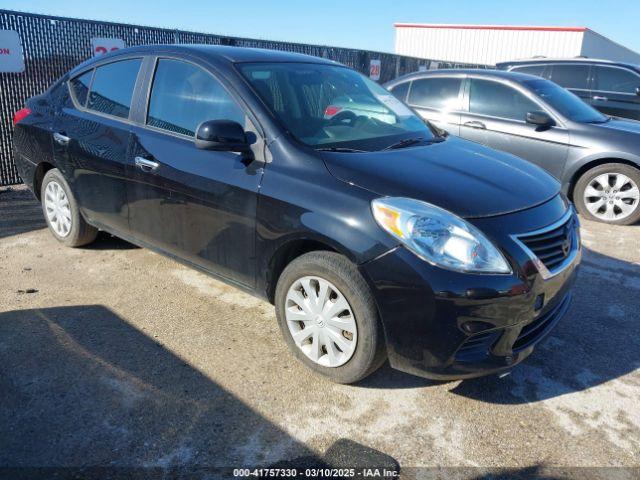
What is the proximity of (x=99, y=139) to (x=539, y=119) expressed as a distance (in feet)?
15.8

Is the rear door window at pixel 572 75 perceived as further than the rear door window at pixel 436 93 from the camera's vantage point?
Yes

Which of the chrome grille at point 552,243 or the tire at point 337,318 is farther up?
the chrome grille at point 552,243

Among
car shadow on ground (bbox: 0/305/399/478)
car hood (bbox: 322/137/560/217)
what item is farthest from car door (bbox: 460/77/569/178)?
car shadow on ground (bbox: 0/305/399/478)

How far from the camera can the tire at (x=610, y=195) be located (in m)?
6.12

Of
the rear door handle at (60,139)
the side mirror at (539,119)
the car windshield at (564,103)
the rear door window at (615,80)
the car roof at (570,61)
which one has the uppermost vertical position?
the car roof at (570,61)

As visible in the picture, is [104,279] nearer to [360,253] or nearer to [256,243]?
[256,243]

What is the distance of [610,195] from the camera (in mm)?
6254

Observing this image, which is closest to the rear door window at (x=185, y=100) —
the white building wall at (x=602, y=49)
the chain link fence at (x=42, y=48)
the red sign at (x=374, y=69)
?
the chain link fence at (x=42, y=48)

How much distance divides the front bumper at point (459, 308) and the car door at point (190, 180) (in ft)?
3.20

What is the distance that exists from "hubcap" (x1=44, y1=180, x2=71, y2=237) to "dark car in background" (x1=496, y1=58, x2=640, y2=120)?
837 centimetres

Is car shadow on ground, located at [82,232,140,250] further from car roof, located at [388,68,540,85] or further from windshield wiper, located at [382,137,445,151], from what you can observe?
car roof, located at [388,68,540,85]

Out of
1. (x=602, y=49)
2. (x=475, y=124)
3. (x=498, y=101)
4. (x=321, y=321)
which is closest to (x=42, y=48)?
(x=475, y=124)

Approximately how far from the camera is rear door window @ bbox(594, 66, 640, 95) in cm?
907

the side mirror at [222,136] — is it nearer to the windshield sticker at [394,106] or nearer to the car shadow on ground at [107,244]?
the windshield sticker at [394,106]
